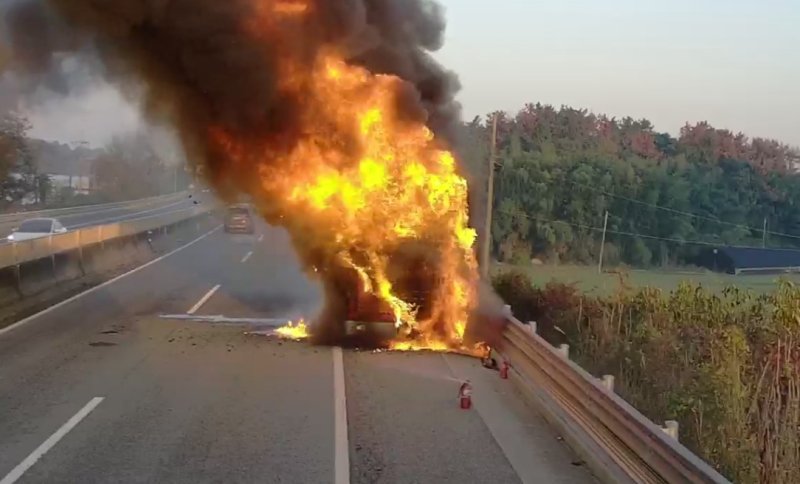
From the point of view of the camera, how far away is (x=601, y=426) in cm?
768

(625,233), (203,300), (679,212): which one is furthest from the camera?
(679,212)

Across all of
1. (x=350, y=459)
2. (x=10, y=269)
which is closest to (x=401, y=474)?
(x=350, y=459)

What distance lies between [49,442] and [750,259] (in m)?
40.9

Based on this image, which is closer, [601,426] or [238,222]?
[601,426]

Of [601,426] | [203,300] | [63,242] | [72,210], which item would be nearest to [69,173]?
[72,210]

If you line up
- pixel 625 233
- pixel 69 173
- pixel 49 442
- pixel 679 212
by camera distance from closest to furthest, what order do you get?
pixel 49 442 → pixel 625 233 → pixel 679 212 → pixel 69 173

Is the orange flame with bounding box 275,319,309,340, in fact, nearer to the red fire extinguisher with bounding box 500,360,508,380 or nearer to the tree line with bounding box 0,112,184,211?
the red fire extinguisher with bounding box 500,360,508,380

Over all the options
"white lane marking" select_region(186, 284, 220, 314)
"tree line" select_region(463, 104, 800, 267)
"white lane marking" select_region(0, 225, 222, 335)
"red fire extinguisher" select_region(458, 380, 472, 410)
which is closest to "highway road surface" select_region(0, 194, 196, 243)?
"white lane marking" select_region(0, 225, 222, 335)

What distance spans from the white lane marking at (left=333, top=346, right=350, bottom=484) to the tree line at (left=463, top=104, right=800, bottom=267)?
2909cm

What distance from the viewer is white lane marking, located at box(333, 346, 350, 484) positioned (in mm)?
7315

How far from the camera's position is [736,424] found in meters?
10.1

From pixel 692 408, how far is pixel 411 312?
4.64m

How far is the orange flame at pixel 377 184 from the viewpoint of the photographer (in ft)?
45.3

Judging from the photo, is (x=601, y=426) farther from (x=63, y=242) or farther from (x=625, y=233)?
(x=625, y=233)
